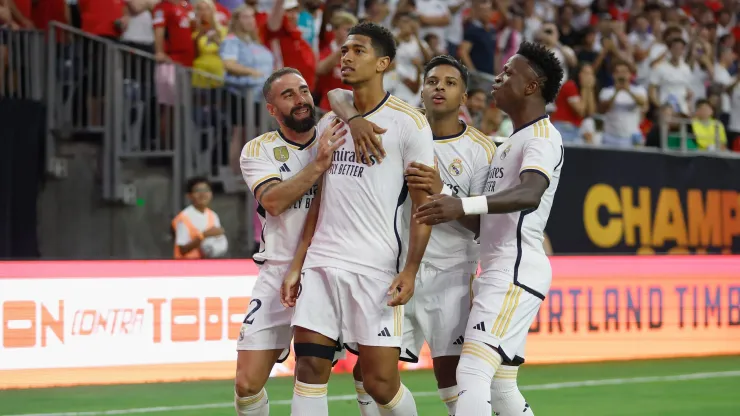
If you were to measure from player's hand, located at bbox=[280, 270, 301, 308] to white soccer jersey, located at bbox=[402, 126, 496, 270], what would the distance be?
32.0 inches

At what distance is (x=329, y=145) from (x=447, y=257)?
107cm

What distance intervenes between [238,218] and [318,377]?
26.8 ft

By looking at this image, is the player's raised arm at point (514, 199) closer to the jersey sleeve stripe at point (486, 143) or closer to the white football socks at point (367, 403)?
the jersey sleeve stripe at point (486, 143)

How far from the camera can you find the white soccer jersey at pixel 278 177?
6.66 m

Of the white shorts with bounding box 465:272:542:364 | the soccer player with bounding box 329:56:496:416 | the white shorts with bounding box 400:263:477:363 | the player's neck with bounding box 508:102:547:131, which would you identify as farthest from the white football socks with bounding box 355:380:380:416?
the player's neck with bounding box 508:102:547:131

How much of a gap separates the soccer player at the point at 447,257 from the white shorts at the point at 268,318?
1.66 ft

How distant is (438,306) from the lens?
6.71 metres

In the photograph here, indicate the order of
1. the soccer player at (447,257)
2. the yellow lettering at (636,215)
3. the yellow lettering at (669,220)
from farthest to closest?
the yellow lettering at (669,220), the yellow lettering at (636,215), the soccer player at (447,257)

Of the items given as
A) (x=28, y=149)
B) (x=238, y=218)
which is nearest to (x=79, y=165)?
(x=28, y=149)

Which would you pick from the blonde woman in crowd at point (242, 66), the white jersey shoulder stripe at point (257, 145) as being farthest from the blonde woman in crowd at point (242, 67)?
the white jersey shoulder stripe at point (257, 145)

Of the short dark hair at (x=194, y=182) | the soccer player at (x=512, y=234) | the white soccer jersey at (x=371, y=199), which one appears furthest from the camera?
the short dark hair at (x=194, y=182)

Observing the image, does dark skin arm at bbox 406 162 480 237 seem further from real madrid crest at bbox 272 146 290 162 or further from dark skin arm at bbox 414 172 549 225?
real madrid crest at bbox 272 146 290 162

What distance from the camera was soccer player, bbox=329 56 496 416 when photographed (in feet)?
22.0

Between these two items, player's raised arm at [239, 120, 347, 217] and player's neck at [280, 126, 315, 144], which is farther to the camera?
player's neck at [280, 126, 315, 144]
